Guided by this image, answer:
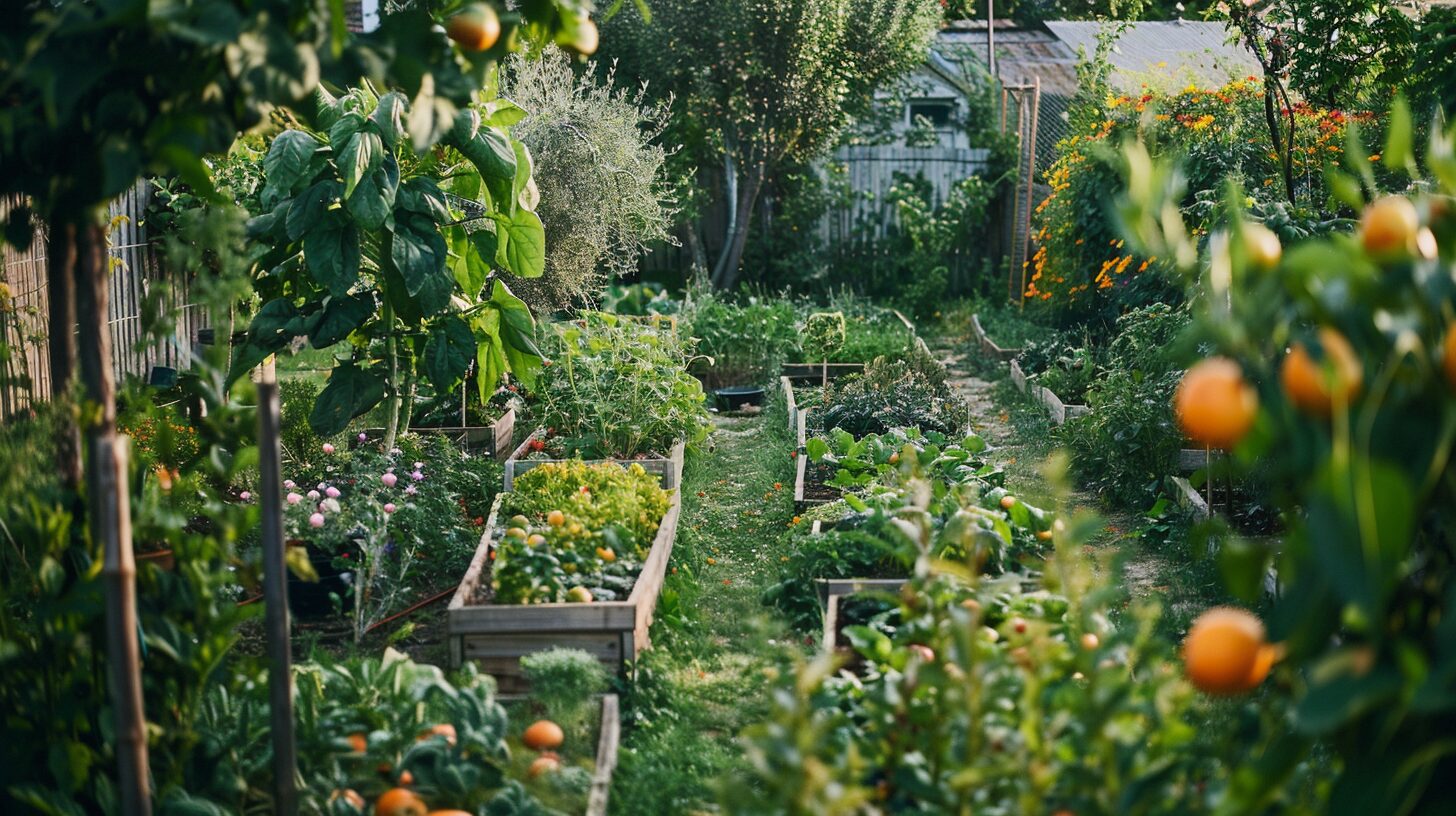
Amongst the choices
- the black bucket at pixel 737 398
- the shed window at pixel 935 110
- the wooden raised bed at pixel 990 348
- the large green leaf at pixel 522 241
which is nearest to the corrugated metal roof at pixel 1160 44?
the shed window at pixel 935 110

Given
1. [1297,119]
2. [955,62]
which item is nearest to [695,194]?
[955,62]

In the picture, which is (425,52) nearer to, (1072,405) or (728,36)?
(1072,405)

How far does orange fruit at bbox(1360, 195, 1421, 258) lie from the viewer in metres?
1.49

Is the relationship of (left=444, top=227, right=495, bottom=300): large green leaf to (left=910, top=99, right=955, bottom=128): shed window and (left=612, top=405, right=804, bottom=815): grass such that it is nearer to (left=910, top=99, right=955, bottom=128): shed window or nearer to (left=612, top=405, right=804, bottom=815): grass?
(left=612, top=405, right=804, bottom=815): grass

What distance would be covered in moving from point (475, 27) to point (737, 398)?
21.4ft

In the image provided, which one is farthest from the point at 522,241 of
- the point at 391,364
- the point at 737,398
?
the point at 737,398

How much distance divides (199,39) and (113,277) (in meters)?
5.03

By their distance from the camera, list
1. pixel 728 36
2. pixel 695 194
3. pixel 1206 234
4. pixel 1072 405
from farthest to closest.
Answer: pixel 695 194 → pixel 728 36 → pixel 1072 405 → pixel 1206 234

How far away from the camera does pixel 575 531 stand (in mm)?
4027

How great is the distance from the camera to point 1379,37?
20.1 feet

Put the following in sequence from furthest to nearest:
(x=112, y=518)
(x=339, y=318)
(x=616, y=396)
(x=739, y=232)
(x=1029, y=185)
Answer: (x=739, y=232)
(x=1029, y=185)
(x=616, y=396)
(x=339, y=318)
(x=112, y=518)

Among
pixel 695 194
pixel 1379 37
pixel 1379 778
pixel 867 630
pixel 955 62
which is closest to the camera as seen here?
pixel 1379 778

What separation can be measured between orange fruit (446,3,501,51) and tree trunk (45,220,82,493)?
75 cm

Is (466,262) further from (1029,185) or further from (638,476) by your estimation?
(1029,185)
